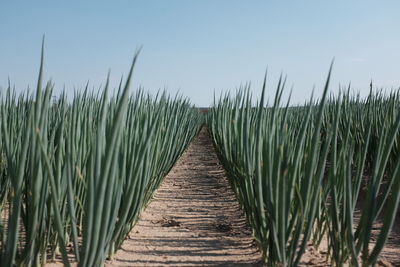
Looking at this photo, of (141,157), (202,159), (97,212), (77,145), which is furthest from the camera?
(202,159)

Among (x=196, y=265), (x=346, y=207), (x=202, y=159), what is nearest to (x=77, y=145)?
(x=196, y=265)

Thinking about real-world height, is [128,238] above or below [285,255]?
below

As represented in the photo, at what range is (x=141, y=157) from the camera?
135 centimetres

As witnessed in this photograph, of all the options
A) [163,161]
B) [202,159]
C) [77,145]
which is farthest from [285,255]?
[202,159]

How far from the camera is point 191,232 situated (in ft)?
7.55

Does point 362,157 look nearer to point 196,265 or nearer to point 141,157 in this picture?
point 141,157

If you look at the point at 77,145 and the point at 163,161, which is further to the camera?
the point at 163,161

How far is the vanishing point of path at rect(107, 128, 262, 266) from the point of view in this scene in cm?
185

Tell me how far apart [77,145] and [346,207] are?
96cm

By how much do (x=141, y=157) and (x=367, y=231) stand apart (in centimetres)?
72

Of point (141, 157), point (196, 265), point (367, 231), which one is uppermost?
point (141, 157)

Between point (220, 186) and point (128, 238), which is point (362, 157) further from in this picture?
point (220, 186)

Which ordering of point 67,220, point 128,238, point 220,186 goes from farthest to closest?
point 220,186 → point 128,238 → point 67,220

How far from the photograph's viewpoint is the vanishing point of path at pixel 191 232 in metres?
1.85
